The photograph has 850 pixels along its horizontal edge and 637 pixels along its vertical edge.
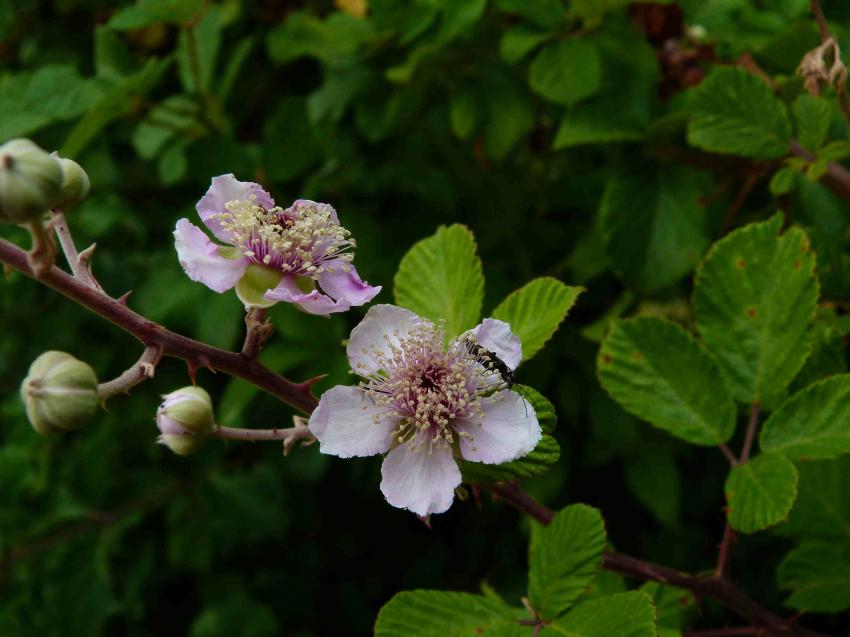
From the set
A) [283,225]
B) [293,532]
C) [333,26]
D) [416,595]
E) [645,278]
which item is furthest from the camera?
[293,532]

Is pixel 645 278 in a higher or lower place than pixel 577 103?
lower

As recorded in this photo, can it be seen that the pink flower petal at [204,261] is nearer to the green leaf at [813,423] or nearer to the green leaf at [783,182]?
the green leaf at [813,423]

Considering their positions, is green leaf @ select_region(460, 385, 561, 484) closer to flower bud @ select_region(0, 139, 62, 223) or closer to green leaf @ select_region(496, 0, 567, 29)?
flower bud @ select_region(0, 139, 62, 223)

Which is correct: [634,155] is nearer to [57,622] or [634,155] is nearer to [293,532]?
[293,532]

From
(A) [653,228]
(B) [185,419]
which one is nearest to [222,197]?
(B) [185,419]

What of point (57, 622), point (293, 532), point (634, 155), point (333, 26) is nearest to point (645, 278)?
point (634, 155)

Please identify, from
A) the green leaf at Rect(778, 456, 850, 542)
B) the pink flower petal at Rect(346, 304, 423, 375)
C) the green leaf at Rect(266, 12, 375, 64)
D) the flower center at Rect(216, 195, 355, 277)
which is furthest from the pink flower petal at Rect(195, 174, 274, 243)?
the green leaf at Rect(778, 456, 850, 542)
